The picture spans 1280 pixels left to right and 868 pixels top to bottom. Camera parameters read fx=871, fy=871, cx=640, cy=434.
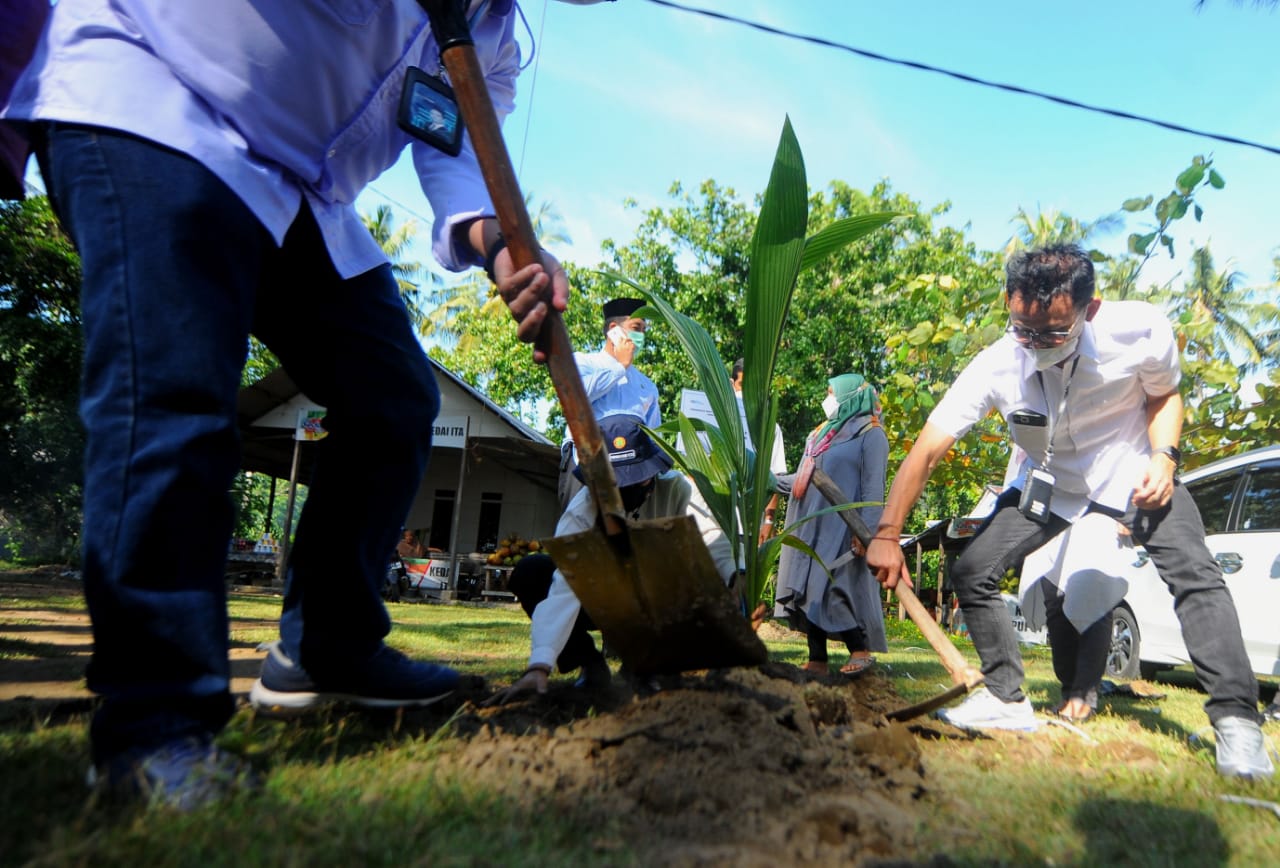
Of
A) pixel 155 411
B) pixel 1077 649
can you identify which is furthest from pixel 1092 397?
pixel 155 411

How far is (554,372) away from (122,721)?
97cm

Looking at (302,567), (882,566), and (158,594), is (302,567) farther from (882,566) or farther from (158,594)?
(882,566)

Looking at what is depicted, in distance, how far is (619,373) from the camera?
419 centimetres

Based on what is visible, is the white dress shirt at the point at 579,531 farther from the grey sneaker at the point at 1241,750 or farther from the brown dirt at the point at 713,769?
the grey sneaker at the point at 1241,750

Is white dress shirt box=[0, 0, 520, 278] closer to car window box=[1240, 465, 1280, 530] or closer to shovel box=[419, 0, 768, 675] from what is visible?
shovel box=[419, 0, 768, 675]

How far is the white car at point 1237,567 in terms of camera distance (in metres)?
4.89

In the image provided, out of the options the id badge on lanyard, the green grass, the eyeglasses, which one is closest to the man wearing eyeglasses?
the eyeglasses

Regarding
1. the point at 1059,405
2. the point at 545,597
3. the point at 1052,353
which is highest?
the point at 1052,353

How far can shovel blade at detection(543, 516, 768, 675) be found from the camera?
1.95 meters

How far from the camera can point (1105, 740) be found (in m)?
2.71

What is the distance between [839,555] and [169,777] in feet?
13.4

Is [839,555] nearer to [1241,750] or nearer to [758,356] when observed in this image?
[758,356]

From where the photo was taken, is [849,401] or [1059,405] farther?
[849,401]

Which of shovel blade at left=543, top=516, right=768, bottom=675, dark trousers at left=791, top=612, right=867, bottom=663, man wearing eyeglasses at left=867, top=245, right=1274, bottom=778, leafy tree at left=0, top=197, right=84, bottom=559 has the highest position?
leafy tree at left=0, top=197, right=84, bottom=559
